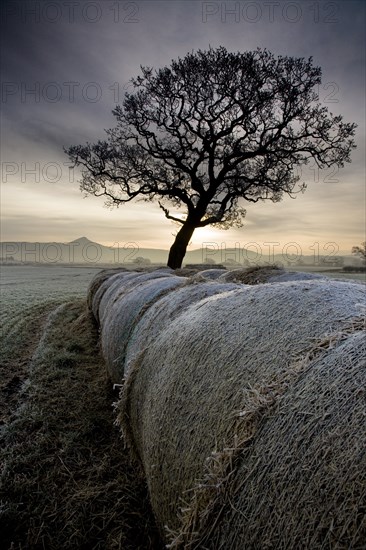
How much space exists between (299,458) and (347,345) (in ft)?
1.71

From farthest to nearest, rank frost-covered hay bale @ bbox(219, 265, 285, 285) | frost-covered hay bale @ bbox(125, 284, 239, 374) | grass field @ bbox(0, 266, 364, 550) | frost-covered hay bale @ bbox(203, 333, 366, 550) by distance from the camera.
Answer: frost-covered hay bale @ bbox(219, 265, 285, 285) < frost-covered hay bale @ bbox(125, 284, 239, 374) < grass field @ bbox(0, 266, 364, 550) < frost-covered hay bale @ bbox(203, 333, 366, 550)

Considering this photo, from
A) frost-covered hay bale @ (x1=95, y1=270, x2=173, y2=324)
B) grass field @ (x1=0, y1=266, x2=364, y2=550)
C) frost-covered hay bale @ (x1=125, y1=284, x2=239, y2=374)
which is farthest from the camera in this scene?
frost-covered hay bale @ (x1=95, y1=270, x2=173, y2=324)

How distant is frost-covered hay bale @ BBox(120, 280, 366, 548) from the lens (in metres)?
1.61

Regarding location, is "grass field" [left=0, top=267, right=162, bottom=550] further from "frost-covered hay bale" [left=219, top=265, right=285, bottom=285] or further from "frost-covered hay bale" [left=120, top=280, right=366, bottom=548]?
"frost-covered hay bale" [left=219, top=265, right=285, bottom=285]

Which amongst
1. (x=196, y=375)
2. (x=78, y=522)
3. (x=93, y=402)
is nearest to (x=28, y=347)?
(x=93, y=402)

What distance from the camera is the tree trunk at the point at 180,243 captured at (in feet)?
61.7

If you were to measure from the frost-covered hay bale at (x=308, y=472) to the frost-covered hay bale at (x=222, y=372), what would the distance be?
118 mm

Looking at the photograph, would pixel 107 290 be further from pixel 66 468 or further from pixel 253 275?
pixel 66 468

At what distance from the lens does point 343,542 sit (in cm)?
101

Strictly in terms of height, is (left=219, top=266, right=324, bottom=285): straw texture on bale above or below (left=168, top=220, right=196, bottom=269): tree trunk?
below

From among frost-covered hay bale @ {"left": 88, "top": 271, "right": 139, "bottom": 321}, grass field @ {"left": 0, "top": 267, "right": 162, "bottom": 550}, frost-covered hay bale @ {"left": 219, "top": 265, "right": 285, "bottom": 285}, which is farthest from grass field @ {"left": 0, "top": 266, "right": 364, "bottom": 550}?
frost-covered hay bale @ {"left": 219, "top": 265, "right": 285, "bottom": 285}

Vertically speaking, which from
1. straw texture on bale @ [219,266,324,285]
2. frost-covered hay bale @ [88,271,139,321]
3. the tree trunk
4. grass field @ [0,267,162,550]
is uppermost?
the tree trunk

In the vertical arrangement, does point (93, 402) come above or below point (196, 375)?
below

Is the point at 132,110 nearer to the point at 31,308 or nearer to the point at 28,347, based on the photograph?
the point at 31,308
